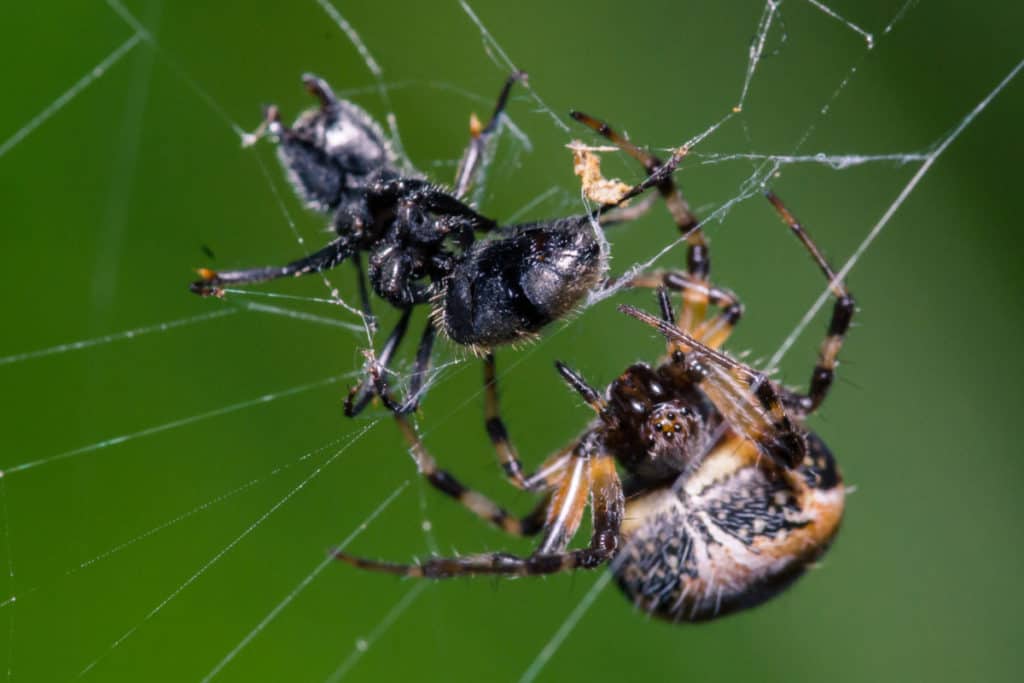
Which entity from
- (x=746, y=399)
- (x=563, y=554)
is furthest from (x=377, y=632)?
(x=746, y=399)

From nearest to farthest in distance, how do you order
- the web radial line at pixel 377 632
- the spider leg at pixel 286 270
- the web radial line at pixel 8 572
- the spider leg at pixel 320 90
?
the spider leg at pixel 286 270, the web radial line at pixel 8 572, the spider leg at pixel 320 90, the web radial line at pixel 377 632

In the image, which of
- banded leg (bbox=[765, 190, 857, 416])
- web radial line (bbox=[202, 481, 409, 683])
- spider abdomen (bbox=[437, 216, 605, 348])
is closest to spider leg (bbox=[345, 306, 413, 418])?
spider abdomen (bbox=[437, 216, 605, 348])

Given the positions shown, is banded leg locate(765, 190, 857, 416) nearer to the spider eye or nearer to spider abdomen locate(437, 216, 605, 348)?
the spider eye

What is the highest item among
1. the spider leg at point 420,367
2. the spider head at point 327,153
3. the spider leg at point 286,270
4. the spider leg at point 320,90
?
the spider leg at point 320,90

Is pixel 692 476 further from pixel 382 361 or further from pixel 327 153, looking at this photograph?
pixel 327 153

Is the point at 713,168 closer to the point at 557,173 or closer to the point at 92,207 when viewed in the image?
the point at 557,173

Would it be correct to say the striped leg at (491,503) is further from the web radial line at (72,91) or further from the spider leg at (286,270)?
the web radial line at (72,91)

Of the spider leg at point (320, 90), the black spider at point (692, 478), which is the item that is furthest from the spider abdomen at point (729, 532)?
the spider leg at point (320, 90)
